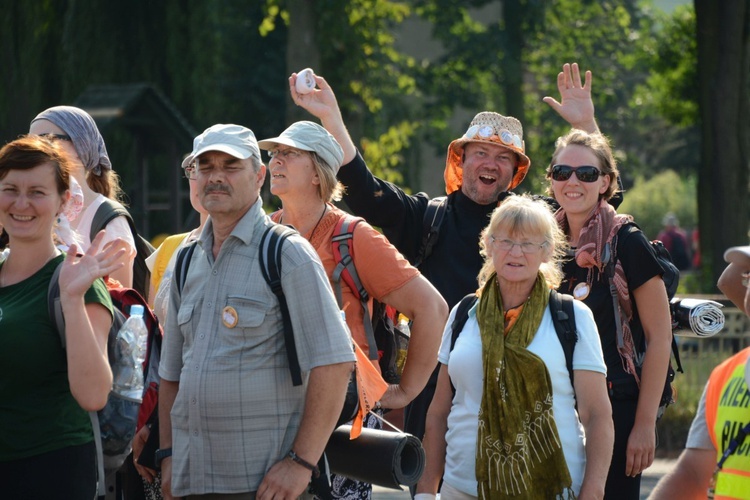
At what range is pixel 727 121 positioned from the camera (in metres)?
16.8

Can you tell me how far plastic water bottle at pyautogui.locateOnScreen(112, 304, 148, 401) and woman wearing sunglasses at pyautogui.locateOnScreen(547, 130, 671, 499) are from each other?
1.78 metres

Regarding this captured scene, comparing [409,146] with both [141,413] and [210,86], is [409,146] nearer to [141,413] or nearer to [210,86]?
[210,86]

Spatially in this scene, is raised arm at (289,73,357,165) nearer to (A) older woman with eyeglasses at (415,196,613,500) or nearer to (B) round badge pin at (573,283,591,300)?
(B) round badge pin at (573,283,591,300)

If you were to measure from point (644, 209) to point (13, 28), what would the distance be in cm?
3174

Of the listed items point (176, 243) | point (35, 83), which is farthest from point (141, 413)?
point (35, 83)

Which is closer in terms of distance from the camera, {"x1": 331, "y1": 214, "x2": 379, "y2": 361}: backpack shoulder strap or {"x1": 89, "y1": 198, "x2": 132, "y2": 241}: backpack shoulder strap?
{"x1": 331, "y1": 214, "x2": 379, "y2": 361}: backpack shoulder strap

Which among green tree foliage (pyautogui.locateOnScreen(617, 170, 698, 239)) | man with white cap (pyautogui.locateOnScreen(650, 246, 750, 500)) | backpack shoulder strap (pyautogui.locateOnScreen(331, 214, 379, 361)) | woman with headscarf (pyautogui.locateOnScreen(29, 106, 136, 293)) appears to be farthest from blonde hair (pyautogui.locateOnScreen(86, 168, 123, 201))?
green tree foliage (pyautogui.locateOnScreen(617, 170, 698, 239))

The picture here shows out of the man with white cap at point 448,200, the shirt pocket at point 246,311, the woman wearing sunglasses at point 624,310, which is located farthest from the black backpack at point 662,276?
the shirt pocket at point 246,311

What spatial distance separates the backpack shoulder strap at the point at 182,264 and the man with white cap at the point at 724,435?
1.76 m

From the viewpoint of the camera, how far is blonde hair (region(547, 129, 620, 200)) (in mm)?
5359

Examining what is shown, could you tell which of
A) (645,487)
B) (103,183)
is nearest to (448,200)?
(103,183)

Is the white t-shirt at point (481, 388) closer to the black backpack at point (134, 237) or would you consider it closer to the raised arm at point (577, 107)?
the black backpack at point (134, 237)

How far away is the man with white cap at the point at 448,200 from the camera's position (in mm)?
5750

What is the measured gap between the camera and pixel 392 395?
5363 millimetres
